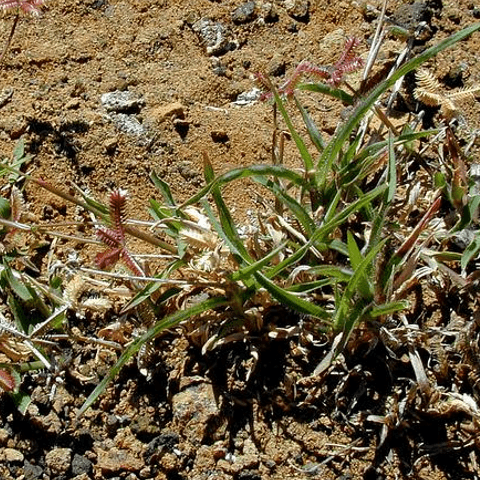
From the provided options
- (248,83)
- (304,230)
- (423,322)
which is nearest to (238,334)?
(304,230)

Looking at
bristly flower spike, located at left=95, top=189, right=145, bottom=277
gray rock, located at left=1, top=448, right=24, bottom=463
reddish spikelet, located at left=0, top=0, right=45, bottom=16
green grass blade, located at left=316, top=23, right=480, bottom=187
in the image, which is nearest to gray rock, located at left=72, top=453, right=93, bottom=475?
gray rock, located at left=1, top=448, right=24, bottom=463

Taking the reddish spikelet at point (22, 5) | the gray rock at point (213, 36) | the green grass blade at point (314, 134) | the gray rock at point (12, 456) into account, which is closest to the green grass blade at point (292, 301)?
the green grass blade at point (314, 134)

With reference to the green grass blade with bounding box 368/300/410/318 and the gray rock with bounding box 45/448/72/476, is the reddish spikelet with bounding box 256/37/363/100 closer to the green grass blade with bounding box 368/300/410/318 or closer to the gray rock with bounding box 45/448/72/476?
the green grass blade with bounding box 368/300/410/318

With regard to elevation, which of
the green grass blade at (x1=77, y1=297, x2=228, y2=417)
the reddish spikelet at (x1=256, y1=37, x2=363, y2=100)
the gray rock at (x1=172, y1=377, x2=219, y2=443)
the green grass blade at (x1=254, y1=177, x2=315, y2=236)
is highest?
the reddish spikelet at (x1=256, y1=37, x2=363, y2=100)

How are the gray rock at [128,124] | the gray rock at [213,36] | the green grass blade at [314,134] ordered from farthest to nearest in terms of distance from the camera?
the gray rock at [213,36]
the gray rock at [128,124]
the green grass blade at [314,134]

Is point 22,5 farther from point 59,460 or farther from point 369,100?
point 59,460

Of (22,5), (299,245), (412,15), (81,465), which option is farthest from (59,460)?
(412,15)

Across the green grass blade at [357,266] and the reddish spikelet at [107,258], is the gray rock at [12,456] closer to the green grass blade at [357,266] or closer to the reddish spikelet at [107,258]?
the reddish spikelet at [107,258]
